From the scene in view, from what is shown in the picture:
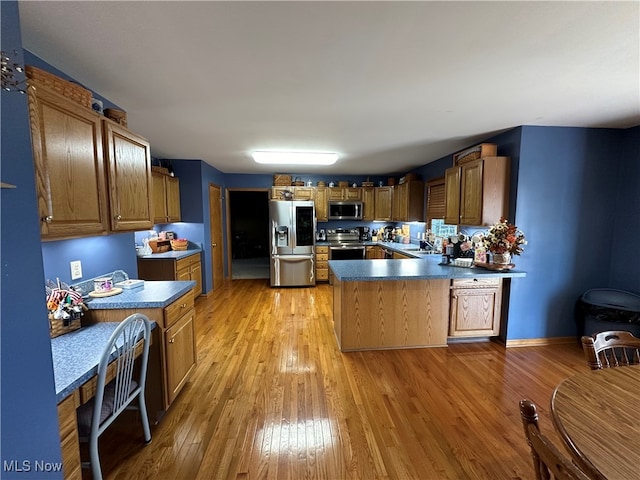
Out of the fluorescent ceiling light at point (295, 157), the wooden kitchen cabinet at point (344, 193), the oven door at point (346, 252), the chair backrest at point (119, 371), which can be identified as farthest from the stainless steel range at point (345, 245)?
the chair backrest at point (119, 371)

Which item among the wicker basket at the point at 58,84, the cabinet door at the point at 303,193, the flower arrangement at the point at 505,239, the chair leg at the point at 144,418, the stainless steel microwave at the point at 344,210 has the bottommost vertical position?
the chair leg at the point at 144,418

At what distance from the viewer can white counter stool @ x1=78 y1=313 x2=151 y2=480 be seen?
49.8 inches

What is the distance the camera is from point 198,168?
14.7ft

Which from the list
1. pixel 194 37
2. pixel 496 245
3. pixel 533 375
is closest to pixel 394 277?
pixel 496 245

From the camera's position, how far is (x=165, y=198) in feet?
13.2

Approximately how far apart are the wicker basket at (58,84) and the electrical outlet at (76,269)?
43.2 inches

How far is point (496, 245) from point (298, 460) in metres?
2.65

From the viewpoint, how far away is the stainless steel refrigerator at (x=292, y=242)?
521 cm

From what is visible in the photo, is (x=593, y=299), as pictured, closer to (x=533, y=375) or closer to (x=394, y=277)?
(x=533, y=375)

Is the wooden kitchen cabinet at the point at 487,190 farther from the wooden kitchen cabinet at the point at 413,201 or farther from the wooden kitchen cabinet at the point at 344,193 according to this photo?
the wooden kitchen cabinet at the point at 344,193

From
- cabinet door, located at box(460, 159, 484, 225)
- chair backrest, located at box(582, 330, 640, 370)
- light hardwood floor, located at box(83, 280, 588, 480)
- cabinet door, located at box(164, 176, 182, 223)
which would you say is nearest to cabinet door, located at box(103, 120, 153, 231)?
light hardwood floor, located at box(83, 280, 588, 480)

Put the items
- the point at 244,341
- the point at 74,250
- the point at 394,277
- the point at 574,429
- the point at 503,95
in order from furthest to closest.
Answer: the point at 244,341
the point at 394,277
the point at 503,95
the point at 74,250
the point at 574,429

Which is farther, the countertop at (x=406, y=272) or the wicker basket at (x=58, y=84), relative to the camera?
the countertop at (x=406, y=272)

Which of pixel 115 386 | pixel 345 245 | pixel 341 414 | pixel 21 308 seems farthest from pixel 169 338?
pixel 345 245
